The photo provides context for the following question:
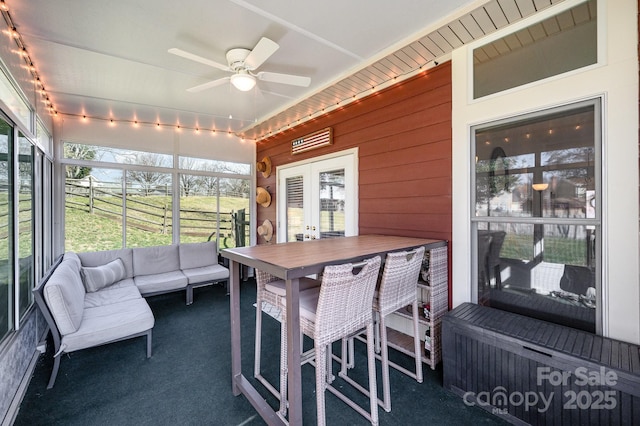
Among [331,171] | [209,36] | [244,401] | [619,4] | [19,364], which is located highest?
[209,36]

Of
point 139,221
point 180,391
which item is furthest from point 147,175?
point 180,391

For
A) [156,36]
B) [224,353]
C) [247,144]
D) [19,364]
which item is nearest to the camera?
[19,364]

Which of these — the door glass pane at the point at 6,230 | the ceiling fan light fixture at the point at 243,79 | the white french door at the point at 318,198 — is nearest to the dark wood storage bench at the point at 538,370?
the white french door at the point at 318,198

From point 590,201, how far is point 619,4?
1.31 m

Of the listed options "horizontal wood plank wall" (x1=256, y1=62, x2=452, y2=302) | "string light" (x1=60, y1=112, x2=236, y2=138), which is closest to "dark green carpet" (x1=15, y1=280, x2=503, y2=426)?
"horizontal wood plank wall" (x1=256, y1=62, x2=452, y2=302)

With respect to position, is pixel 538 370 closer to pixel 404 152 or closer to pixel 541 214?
pixel 541 214

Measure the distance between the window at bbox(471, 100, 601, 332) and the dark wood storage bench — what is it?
0.84 ft

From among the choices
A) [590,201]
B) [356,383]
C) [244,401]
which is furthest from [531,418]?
[244,401]

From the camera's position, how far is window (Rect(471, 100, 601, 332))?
1.95 m

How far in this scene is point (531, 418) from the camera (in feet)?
5.67

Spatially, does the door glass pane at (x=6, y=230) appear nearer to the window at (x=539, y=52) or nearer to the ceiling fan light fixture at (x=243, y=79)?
the ceiling fan light fixture at (x=243, y=79)

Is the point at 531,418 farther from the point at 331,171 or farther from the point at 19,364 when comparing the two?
the point at 19,364

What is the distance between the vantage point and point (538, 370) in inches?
66.1

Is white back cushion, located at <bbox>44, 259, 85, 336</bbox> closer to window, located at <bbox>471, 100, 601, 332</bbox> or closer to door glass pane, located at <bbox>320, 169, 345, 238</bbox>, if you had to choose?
door glass pane, located at <bbox>320, 169, 345, 238</bbox>
